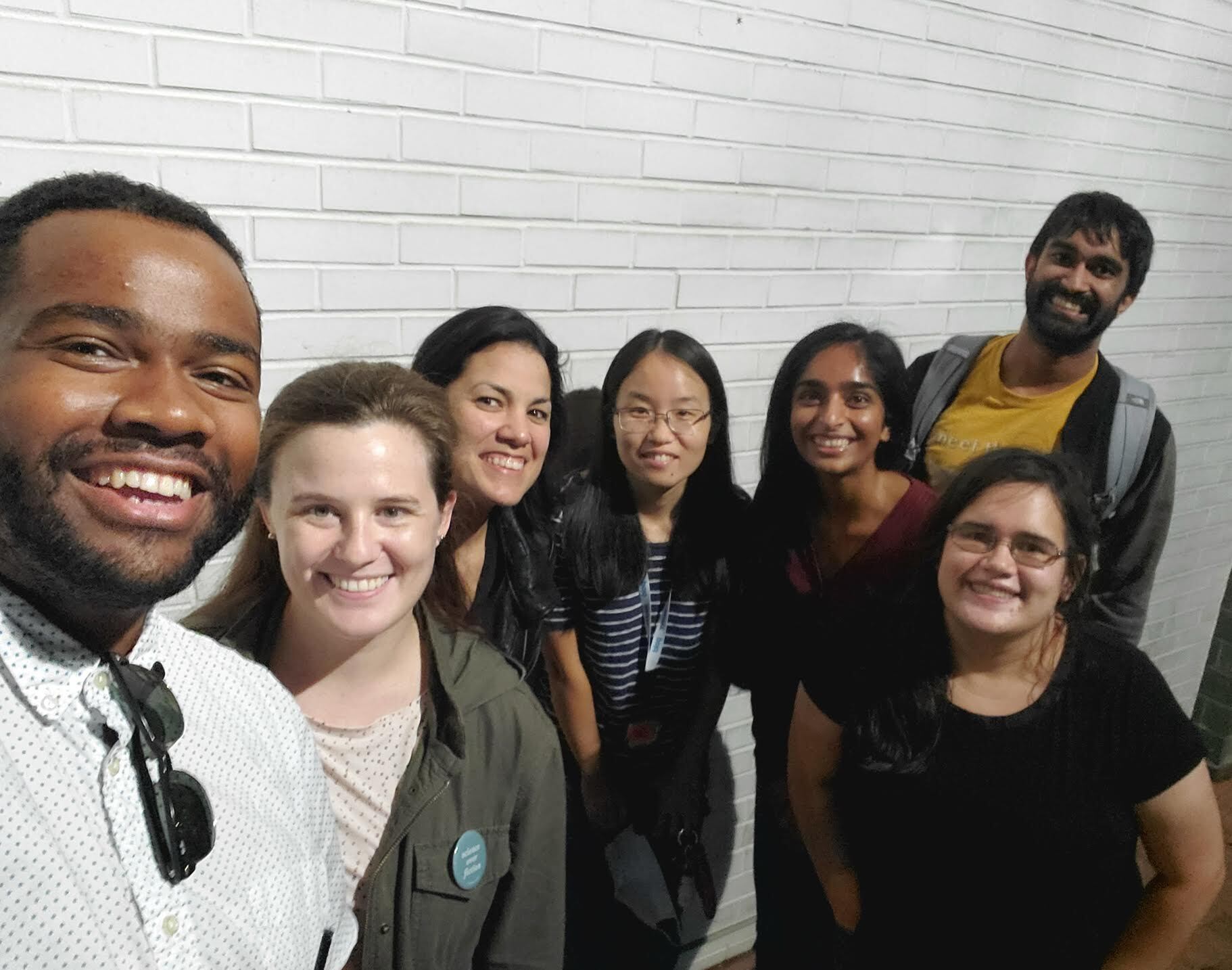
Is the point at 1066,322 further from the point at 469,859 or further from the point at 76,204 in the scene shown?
the point at 76,204

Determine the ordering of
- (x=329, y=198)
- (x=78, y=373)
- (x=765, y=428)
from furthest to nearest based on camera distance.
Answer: (x=765, y=428) < (x=329, y=198) < (x=78, y=373)

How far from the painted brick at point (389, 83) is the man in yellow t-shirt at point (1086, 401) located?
1.80 m

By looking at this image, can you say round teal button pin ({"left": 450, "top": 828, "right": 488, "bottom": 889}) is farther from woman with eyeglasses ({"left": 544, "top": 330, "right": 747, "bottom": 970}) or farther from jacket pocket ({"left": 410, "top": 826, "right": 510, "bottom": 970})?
woman with eyeglasses ({"left": 544, "top": 330, "right": 747, "bottom": 970})

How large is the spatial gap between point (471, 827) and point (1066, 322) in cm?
230

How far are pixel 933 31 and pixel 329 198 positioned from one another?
203 cm

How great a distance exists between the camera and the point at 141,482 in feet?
2.61

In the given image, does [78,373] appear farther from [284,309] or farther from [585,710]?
[585,710]

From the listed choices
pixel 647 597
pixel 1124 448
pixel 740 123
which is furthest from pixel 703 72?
pixel 1124 448

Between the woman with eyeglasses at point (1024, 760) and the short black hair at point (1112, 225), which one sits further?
the short black hair at point (1112, 225)

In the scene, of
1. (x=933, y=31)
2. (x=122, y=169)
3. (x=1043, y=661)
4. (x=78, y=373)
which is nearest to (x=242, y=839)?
(x=78, y=373)

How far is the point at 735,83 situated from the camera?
2293mm

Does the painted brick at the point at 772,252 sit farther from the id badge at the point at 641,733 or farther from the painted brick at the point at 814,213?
the id badge at the point at 641,733

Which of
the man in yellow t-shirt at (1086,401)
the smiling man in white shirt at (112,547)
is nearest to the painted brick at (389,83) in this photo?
the smiling man in white shirt at (112,547)

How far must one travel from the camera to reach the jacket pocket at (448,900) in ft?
4.64
